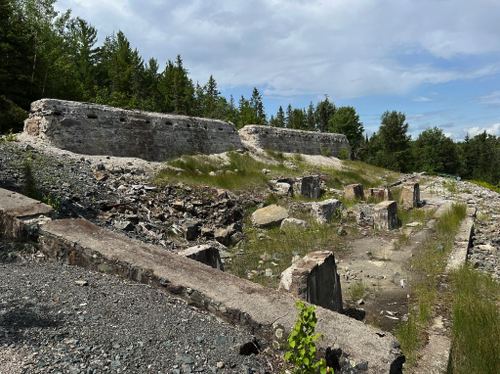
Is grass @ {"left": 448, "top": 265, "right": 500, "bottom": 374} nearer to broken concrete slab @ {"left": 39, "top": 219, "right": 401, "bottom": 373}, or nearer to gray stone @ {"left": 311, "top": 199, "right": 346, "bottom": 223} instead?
broken concrete slab @ {"left": 39, "top": 219, "right": 401, "bottom": 373}

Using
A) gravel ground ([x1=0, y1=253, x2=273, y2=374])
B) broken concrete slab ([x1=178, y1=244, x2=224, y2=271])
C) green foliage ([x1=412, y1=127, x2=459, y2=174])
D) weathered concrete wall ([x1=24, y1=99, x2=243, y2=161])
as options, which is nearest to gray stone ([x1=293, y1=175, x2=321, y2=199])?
weathered concrete wall ([x1=24, y1=99, x2=243, y2=161])

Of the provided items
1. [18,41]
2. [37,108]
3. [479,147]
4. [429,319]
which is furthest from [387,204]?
[479,147]

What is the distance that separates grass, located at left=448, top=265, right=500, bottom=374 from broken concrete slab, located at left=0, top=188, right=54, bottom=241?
4358 mm

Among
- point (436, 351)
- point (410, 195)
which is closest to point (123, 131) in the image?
point (410, 195)

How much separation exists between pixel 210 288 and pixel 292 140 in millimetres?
20887

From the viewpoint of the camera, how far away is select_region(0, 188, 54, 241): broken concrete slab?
147 inches

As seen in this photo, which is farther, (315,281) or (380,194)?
(380,194)

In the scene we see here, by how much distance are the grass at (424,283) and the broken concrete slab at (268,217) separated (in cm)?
322

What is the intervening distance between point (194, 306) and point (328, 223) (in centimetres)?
672

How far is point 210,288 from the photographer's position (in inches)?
108

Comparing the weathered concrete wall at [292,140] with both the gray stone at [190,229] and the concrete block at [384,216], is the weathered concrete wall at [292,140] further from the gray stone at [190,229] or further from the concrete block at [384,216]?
the gray stone at [190,229]

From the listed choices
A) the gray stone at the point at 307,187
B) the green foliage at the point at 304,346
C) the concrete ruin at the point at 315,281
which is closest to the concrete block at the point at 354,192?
the gray stone at the point at 307,187

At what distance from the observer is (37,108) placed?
10461mm

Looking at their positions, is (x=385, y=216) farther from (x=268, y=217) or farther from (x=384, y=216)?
(x=268, y=217)
